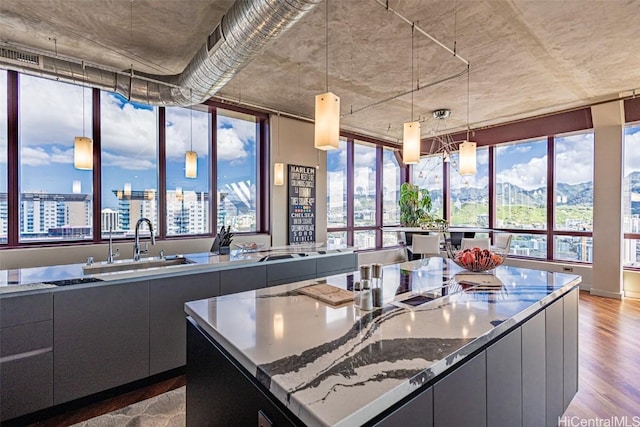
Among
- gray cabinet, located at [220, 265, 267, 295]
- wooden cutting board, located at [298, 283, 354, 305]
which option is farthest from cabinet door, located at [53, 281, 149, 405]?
wooden cutting board, located at [298, 283, 354, 305]

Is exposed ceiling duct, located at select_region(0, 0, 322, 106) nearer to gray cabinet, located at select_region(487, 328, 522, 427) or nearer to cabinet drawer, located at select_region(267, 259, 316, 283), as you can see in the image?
cabinet drawer, located at select_region(267, 259, 316, 283)

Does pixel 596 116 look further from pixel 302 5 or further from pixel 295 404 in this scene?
pixel 295 404

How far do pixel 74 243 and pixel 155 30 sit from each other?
8.14 ft

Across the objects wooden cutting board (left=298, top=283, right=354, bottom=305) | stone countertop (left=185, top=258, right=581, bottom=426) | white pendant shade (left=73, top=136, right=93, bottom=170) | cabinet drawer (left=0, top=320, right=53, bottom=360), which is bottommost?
cabinet drawer (left=0, top=320, right=53, bottom=360)

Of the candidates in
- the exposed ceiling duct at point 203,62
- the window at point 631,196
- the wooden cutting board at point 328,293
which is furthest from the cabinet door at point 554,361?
the window at point 631,196

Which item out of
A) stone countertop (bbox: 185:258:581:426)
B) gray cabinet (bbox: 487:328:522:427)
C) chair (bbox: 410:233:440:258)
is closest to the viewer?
stone countertop (bbox: 185:258:581:426)

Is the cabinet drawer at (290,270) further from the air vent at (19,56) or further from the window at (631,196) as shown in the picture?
the window at (631,196)

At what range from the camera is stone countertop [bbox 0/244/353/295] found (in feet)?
6.56

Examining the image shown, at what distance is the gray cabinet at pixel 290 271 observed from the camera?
306cm

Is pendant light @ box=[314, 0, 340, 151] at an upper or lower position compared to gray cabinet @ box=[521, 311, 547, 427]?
upper

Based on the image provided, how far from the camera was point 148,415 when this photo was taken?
208 centimetres

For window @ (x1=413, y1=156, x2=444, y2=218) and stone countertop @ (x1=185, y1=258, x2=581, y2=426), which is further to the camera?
window @ (x1=413, y1=156, x2=444, y2=218)

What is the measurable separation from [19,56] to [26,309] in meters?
2.23

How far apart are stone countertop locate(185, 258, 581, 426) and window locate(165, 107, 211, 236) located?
3.20 metres
